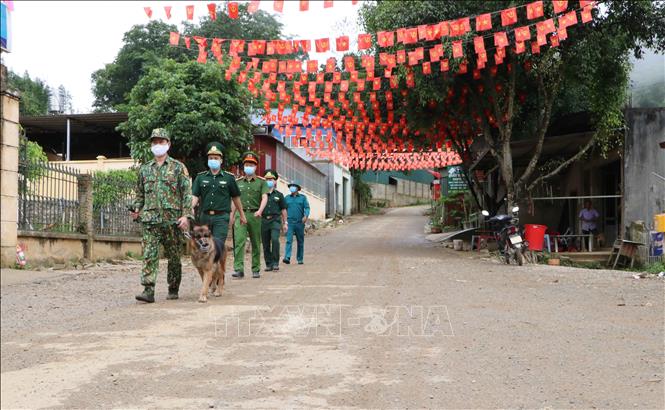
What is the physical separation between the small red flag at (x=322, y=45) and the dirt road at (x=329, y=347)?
247 inches

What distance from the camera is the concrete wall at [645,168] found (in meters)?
16.5

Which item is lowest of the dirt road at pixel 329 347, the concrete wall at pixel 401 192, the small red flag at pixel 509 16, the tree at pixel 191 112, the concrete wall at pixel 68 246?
the dirt road at pixel 329 347

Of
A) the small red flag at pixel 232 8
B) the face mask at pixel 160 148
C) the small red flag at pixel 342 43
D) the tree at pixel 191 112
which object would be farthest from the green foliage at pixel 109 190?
the face mask at pixel 160 148

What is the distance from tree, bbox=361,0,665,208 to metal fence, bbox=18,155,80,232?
8.26m

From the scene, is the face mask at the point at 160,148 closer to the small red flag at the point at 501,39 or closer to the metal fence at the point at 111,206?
the metal fence at the point at 111,206

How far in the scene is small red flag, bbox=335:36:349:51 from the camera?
13.7m

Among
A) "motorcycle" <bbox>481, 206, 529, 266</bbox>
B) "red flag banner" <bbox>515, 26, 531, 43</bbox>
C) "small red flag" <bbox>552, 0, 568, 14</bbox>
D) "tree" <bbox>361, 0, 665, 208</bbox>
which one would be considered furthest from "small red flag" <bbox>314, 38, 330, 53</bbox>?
"motorcycle" <bbox>481, 206, 529, 266</bbox>

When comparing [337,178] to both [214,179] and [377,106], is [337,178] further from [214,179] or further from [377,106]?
[214,179]

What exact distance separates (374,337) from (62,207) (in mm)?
8577

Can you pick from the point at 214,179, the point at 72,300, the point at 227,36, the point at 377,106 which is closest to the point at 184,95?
the point at 377,106

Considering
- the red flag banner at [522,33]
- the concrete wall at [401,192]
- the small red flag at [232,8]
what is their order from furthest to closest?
the concrete wall at [401,192] < the red flag banner at [522,33] < the small red flag at [232,8]

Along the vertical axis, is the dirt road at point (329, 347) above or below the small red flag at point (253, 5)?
below

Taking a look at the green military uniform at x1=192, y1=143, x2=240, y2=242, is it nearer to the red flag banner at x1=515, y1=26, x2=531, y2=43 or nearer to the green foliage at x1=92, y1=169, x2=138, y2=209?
the green foliage at x1=92, y1=169, x2=138, y2=209

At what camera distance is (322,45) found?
45.7ft
